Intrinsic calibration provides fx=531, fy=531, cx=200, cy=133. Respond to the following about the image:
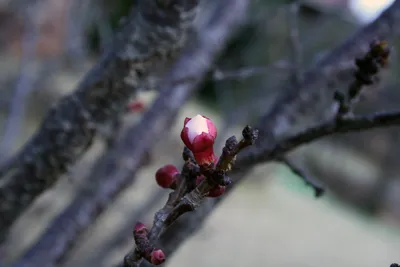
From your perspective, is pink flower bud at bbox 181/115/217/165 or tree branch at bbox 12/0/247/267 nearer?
pink flower bud at bbox 181/115/217/165

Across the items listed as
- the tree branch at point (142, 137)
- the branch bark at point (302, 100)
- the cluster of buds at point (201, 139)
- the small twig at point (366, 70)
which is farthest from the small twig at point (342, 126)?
the tree branch at point (142, 137)

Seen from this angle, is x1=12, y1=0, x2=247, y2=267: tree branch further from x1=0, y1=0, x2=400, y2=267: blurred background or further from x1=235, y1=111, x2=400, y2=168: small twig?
x1=0, y1=0, x2=400, y2=267: blurred background

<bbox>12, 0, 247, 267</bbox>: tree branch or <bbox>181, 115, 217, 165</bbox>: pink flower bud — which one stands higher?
<bbox>12, 0, 247, 267</bbox>: tree branch

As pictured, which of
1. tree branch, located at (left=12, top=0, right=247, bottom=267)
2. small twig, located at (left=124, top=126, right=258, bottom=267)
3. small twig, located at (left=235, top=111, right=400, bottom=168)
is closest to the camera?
small twig, located at (left=124, top=126, right=258, bottom=267)

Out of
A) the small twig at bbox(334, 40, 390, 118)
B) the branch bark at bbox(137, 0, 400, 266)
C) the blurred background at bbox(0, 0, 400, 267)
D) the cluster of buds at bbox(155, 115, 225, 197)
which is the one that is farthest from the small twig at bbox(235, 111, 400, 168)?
the blurred background at bbox(0, 0, 400, 267)

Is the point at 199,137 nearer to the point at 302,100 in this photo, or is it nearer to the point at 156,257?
the point at 156,257

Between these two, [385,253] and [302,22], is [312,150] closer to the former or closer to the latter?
[385,253]

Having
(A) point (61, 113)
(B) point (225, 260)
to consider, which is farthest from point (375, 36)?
(B) point (225, 260)
